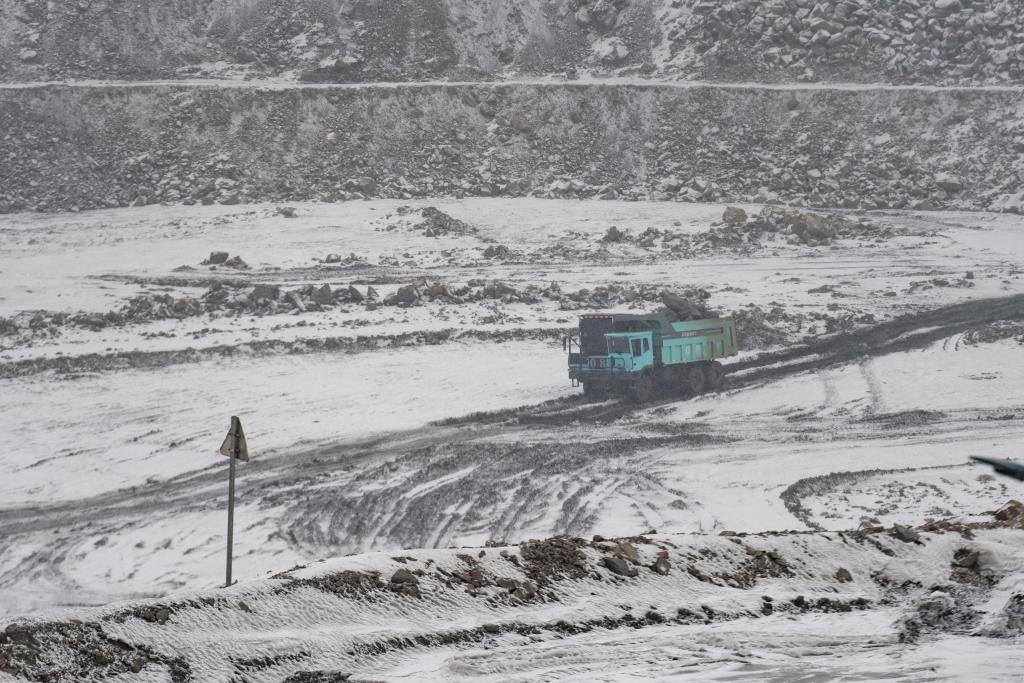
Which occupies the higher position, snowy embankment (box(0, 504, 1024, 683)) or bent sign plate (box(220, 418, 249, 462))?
bent sign plate (box(220, 418, 249, 462))

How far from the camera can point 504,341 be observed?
93.5 feet

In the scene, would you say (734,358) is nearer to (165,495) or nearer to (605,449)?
(605,449)

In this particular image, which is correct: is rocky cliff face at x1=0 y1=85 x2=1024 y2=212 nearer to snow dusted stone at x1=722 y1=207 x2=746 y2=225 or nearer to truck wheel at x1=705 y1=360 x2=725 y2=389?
snow dusted stone at x1=722 y1=207 x2=746 y2=225

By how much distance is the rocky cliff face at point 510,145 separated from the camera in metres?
44.8

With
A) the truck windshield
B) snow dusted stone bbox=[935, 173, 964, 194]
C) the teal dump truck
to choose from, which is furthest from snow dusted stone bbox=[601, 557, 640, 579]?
snow dusted stone bbox=[935, 173, 964, 194]

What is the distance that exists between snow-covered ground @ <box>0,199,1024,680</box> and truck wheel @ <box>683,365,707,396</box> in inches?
20.6

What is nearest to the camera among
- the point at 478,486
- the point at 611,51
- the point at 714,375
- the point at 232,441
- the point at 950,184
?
the point at 232,441

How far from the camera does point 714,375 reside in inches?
1022

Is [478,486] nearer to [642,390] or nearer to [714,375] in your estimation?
[642,390]

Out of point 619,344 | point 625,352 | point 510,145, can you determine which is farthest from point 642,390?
point 510,145

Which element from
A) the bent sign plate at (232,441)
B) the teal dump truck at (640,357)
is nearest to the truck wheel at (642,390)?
the teal dump truck at (640,357)

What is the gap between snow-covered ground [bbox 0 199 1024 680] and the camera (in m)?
9.77

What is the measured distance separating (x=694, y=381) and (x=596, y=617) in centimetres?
1588

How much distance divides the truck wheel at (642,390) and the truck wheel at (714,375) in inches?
73.0
